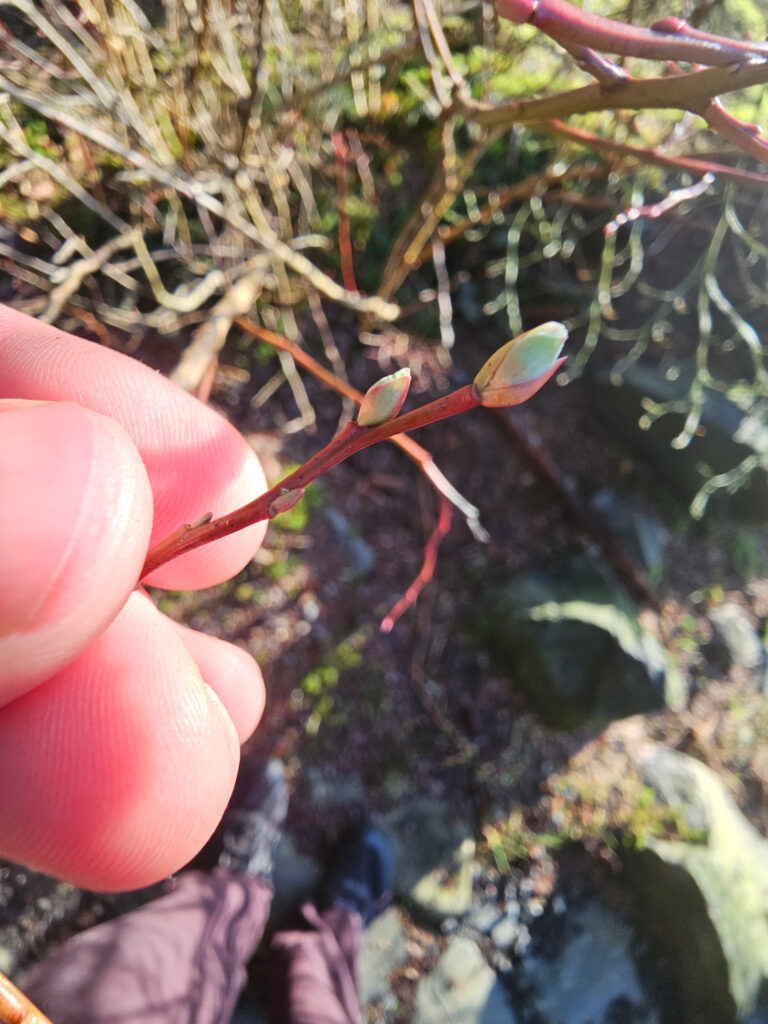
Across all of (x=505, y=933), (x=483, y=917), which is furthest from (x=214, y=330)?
(x=505, y=933)

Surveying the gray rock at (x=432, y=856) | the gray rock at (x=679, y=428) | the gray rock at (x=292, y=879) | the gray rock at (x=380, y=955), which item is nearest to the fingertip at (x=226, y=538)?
the gray rock at (x=432, y=856)

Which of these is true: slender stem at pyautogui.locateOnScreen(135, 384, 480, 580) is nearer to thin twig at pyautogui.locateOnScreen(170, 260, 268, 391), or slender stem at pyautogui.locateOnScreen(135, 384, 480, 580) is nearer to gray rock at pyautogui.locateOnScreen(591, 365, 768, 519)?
thin twig at pyautogui.locateOnScreen(170, 260, 268, 391)

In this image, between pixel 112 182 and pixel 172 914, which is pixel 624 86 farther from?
pixel 172 914

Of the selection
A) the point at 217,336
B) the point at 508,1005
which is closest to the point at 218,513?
the point at 217,336

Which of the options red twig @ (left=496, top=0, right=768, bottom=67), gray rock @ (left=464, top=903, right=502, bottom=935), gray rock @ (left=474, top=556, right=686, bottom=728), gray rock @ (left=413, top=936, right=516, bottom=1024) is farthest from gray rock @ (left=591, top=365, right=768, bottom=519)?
red twig @ (left=496, top=0, right=768, bottom=67)

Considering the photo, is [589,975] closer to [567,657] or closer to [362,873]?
[362,873]

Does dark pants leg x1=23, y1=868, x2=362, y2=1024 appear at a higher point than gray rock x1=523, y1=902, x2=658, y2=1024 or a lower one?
higher

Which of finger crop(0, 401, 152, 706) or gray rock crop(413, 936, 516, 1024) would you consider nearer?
finger crop(0, 401, 152, 706)
